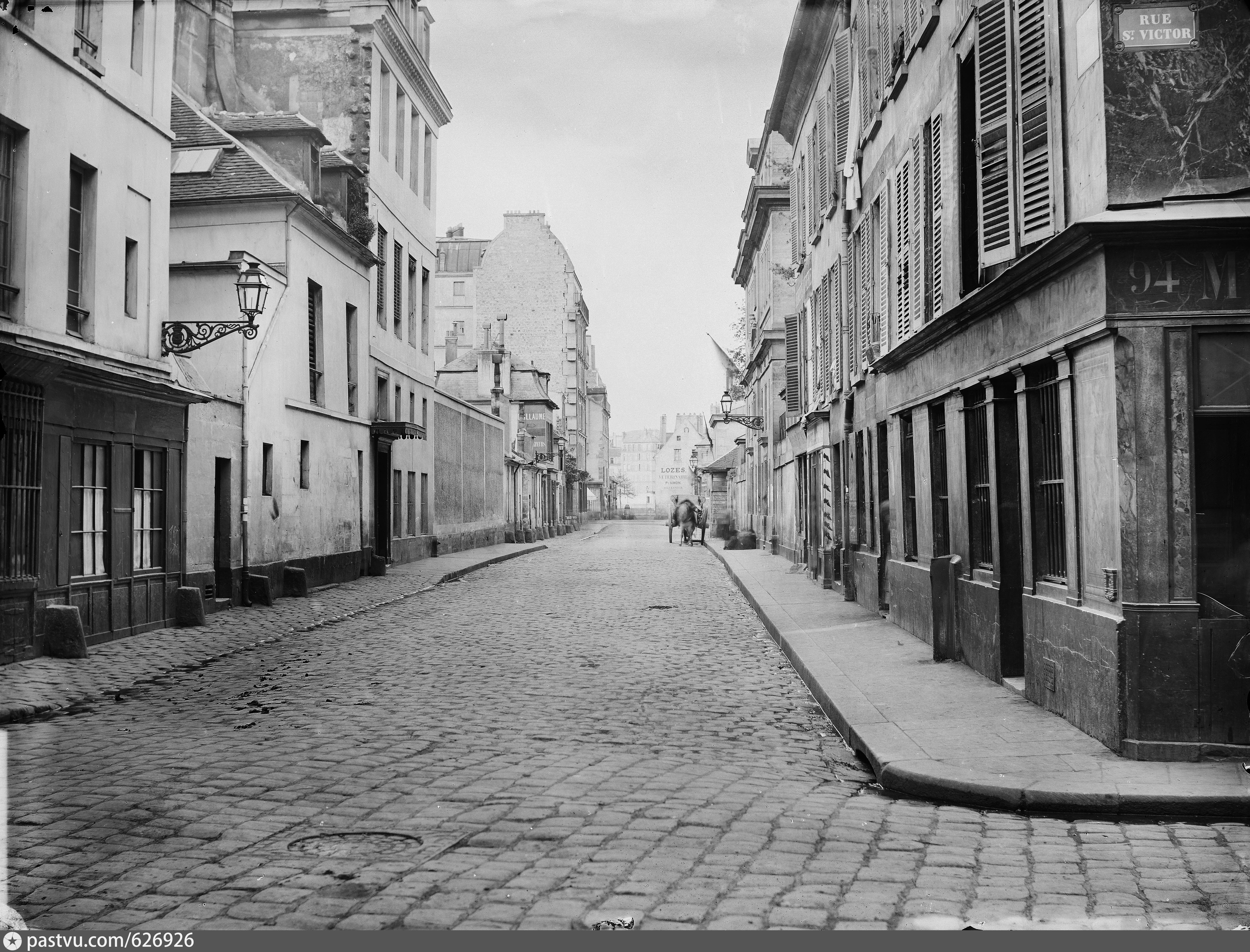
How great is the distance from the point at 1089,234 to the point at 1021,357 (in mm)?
1908

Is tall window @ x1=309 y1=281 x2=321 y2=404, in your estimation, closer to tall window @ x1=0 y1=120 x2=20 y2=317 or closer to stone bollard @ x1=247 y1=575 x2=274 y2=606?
stone bollard @ x1=247 y1=575 x2=274 y2=606

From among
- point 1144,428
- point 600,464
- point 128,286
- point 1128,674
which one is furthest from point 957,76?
point 600,464

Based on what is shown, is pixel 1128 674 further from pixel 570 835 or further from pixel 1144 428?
pixel 570 835

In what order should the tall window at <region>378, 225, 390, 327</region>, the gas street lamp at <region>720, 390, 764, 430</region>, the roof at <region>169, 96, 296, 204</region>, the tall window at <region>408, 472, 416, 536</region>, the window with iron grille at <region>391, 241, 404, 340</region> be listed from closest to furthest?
the roof at <region>169, 96, 296, 204</region>
the tall window at <region>378, 225, 390, 327</region>
the window with iron grille at <region>391, 241, 404, 340</region>
the tall window at <region>408, 472, 416, 536</region>
the gas street lamp at <region>720, 390, 764, 430</region>

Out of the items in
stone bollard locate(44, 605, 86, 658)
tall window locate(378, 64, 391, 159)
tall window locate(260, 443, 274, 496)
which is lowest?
stone bollard locate(44, 605, 86, 658)

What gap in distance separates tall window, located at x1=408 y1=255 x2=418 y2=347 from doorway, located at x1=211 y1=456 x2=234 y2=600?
44.0 ft

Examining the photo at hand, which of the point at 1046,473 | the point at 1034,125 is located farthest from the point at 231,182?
the point at 1046,473

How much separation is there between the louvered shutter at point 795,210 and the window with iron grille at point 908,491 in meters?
13.3

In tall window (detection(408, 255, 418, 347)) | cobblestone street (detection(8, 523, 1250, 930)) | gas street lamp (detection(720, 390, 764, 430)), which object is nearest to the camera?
cobblestone street (detection(8, 523, 1250, 930))

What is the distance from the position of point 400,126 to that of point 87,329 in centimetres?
1785

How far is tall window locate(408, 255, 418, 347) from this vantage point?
30.8 meters

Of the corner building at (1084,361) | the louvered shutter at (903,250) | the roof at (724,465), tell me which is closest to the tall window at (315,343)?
the louvered shutter at (903,250)

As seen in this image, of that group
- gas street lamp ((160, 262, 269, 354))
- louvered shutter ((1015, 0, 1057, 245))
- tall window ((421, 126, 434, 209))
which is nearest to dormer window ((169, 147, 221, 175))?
gas street lamp ((160, 262, 269, 354))

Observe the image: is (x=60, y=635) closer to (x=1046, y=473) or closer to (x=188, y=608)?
(x=188, y=608)
